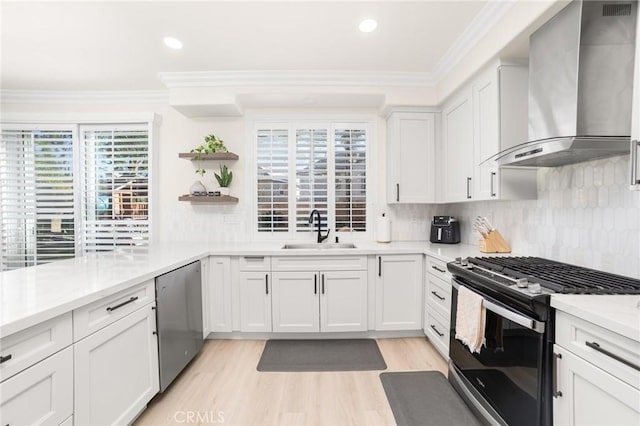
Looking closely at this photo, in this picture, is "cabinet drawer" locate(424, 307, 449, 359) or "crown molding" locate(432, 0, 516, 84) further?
"cabinet drawer" locate(424, 307, 449, 359)

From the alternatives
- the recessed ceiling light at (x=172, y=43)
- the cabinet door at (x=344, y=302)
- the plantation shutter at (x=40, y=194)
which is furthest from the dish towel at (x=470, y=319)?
the plantation shutter at (x=40, y=194)

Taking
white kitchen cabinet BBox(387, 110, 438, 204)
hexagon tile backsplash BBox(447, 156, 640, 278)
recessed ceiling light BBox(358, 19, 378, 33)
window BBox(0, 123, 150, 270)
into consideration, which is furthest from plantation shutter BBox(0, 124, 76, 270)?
hexagon tile backsplash BBox(447, 156, 640, 278)

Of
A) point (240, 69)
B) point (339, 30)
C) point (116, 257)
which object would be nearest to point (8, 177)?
point (116, 257)

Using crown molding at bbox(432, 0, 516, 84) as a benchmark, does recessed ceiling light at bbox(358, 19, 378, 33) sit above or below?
above

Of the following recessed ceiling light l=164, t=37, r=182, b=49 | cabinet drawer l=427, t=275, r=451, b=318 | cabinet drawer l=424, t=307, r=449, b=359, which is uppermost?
recessed ceiling light l=164, t=37, r=182, b=49

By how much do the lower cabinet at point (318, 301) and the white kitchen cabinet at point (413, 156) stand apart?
1.10m

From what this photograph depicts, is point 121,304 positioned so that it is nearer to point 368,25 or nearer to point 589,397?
point 589,397

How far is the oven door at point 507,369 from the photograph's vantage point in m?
1.22

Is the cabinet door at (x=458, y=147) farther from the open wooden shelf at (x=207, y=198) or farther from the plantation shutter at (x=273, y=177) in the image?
Answer: the open wooden shelf at (x=207, y=198)

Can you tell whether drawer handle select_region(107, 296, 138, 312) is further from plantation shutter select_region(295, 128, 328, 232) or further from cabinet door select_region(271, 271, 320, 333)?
plantation shutter select_region(295, 128, 328, 232)

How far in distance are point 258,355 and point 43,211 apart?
3.18m

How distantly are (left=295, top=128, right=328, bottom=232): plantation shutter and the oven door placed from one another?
204 cm

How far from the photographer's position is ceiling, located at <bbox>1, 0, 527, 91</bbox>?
6.40 feet

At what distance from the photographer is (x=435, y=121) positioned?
9.87 feet
